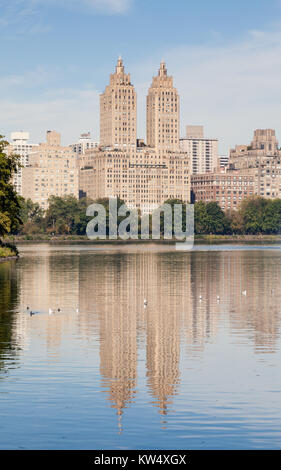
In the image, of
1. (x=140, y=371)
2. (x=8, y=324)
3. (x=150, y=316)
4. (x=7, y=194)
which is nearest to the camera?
(x=140, y=371)

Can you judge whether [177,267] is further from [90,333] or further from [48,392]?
[48,392]

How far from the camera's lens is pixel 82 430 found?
76.4ft

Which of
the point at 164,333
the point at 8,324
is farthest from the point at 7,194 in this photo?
the point at 164,333

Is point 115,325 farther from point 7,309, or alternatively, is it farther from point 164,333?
point 7,309

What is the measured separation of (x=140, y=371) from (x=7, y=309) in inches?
846

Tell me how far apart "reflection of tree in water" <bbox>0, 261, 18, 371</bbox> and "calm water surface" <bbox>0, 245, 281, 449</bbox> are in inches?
3.1

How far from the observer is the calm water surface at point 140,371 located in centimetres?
2303

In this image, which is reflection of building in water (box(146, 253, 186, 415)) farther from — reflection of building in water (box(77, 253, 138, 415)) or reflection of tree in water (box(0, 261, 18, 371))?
reflection of tree in water (box(0, 261, 18, 371))

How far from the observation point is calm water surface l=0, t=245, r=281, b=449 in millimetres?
23031

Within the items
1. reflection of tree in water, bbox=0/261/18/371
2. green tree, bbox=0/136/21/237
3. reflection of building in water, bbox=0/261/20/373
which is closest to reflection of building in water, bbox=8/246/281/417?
reflection of building in water, bbox=0/261/20/373

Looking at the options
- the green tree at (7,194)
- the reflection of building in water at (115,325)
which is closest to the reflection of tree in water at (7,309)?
the reflection of building in water at (115,325)

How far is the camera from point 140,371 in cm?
3144

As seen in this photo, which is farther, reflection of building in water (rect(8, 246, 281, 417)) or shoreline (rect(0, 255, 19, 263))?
shoreline (rect(0, 255, 19, 263))
